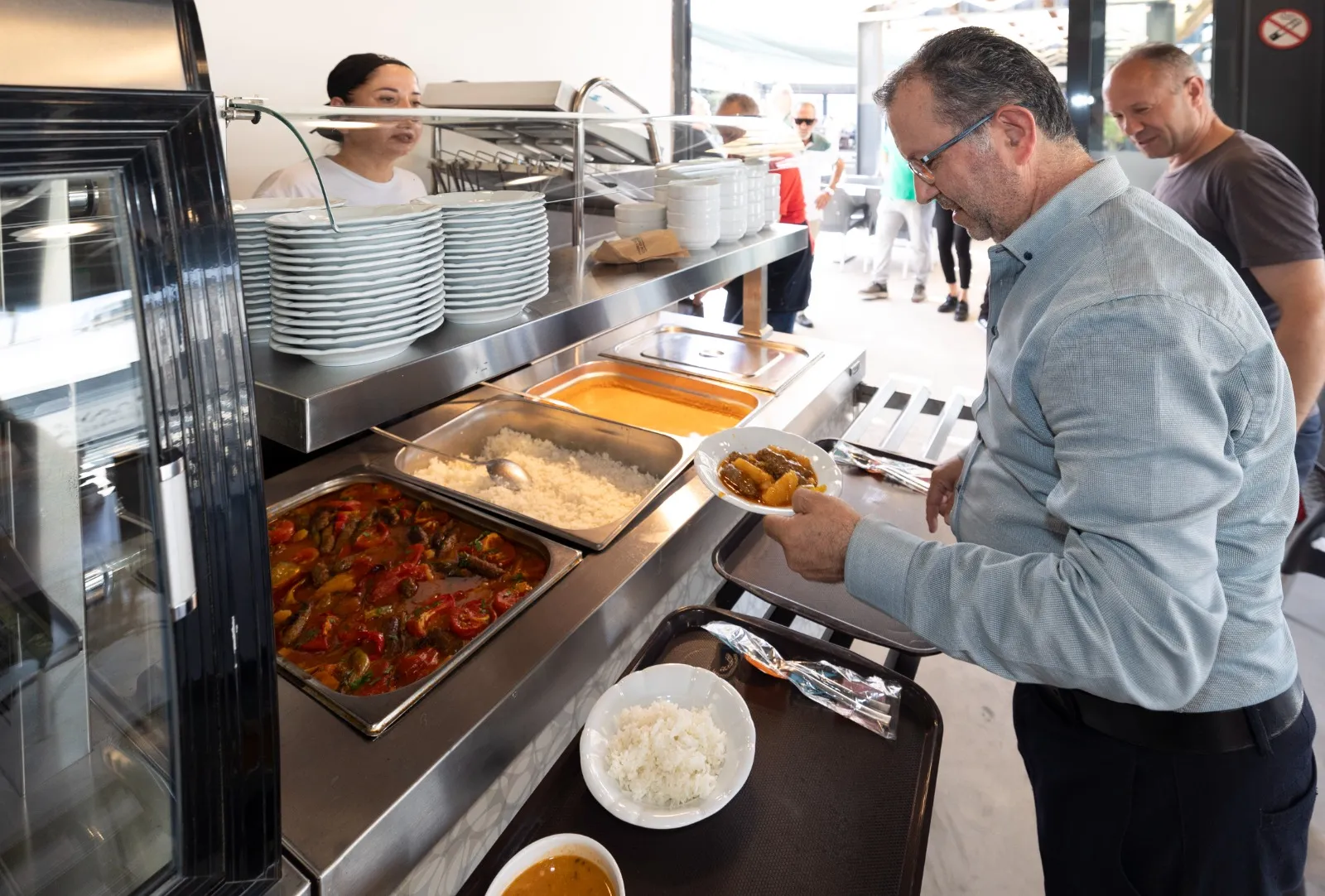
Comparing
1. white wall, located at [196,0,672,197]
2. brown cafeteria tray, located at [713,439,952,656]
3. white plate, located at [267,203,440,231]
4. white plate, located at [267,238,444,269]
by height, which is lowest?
brown cafeteria tray, located at [713,439,952,656]

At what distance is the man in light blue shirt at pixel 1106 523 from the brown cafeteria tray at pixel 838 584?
8.6 inches

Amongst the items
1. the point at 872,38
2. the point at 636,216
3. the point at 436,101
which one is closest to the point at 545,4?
the point at 436,101

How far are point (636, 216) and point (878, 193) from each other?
22.2 ft

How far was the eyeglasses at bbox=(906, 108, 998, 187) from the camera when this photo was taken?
916 mm

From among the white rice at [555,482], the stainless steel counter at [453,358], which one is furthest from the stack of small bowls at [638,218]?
the white rice at [555,482]

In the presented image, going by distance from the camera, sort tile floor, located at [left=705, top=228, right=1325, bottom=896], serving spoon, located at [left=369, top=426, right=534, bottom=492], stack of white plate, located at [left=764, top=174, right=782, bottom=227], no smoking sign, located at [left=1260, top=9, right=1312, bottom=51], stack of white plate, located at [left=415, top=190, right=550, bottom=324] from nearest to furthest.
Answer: stack of white plate, located at [left=415, top=190, right=550, bottom=324] → serving spoon, located at [left=369, top=426, right=534, bottom=492] → tile floor, located at [left=705, top=228, right=1325, bottom=896] → stack of white plate, located at [left=764, top=174, right=782, bottom=227] → no smoking sign, located at [left=1260, top=9, right=1312, bottom=51]

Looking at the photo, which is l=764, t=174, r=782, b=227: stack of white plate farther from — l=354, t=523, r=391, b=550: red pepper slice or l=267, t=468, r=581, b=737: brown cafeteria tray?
l=354, t=523, r=391, b=550: red pepper slice

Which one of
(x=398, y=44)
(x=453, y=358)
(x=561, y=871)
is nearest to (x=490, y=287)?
(x=453, y=358)

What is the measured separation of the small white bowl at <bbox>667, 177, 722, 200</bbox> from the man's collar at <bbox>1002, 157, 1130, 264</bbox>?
889mm

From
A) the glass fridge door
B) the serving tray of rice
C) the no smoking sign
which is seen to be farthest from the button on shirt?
the no smoking sign

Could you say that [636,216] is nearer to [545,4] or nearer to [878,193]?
[545,4]

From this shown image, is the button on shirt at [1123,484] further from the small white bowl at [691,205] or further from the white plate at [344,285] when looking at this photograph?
the small white bowl at [691,205]

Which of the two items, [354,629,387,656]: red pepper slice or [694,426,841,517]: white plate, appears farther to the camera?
[694,426,841,517]: white plate

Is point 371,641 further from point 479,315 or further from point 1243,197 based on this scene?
point 1243,197
